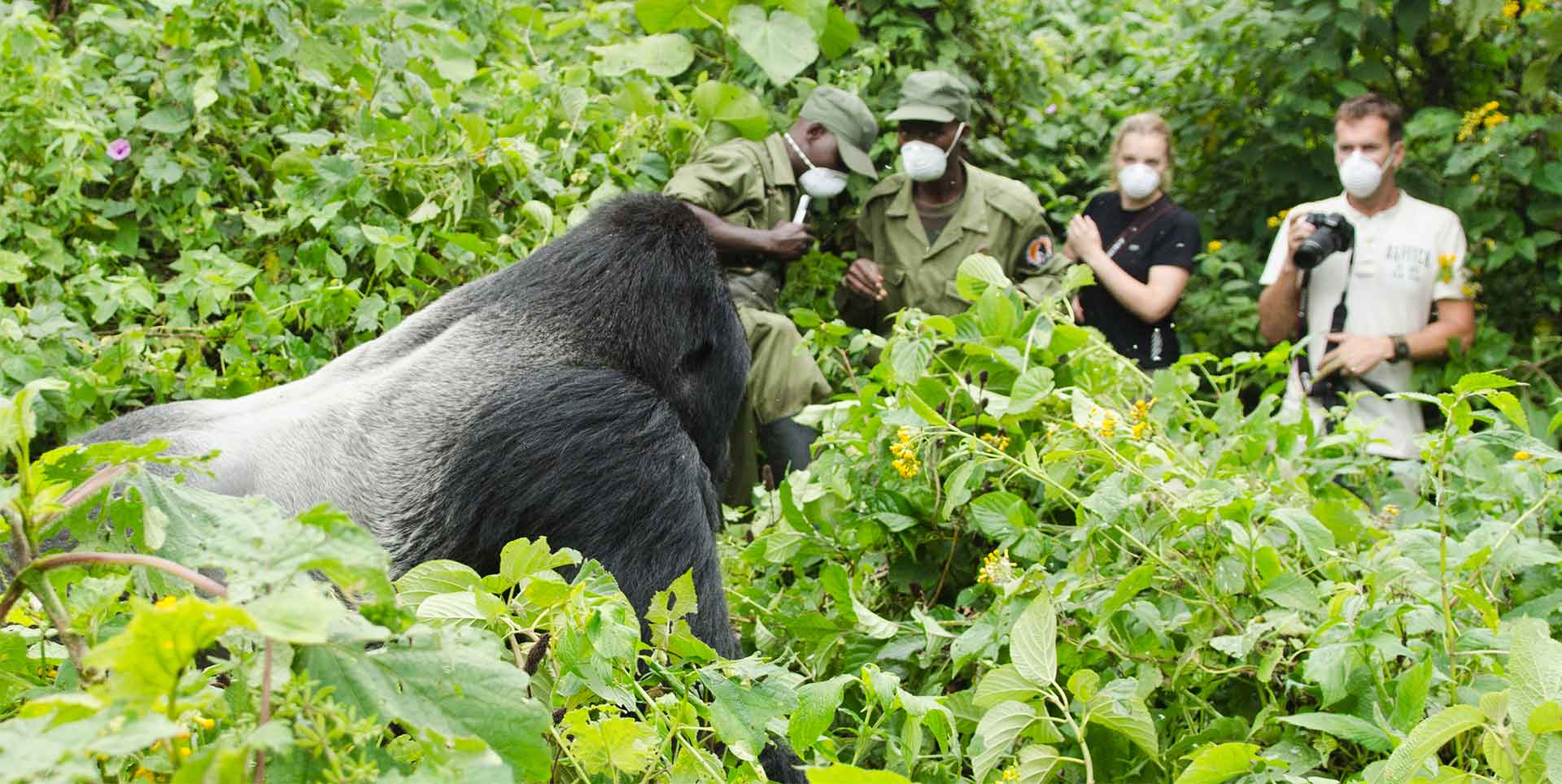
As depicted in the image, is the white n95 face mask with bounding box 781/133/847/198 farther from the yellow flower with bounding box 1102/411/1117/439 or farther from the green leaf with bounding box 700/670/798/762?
the green leaf with bounding box 700/670/798/762

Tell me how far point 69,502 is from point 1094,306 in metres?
3.68

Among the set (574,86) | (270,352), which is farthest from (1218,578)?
(574,86)

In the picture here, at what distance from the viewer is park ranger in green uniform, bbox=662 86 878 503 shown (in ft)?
12.4

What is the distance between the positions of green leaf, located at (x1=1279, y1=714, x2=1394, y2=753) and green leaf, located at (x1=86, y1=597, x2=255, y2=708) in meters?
1.17

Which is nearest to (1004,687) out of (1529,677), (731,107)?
(1529,677)

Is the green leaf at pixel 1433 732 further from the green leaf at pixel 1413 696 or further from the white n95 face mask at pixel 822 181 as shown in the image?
the white n95 face mask at pixel 822 181

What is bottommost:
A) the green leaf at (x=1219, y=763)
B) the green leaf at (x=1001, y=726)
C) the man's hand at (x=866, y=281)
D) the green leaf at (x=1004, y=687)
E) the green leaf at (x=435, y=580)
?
the man's hand at (x=866, y=281)

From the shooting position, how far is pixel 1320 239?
4051mm

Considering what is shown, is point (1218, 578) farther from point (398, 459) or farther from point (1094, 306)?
point (1094, 306)

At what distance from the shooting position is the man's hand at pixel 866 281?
14.0ft

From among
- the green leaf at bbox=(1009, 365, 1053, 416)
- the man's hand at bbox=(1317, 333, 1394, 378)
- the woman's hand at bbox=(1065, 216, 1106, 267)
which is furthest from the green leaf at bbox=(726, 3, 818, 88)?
the green leaf at bbox=(1009, 365, 1053, 416)

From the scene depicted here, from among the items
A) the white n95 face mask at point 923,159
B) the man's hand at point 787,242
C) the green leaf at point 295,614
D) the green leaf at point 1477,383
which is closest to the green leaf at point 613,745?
the green leaf at point 295,614

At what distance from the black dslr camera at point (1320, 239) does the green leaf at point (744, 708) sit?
3199 mm

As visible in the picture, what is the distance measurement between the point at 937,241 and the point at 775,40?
0.78 metres
